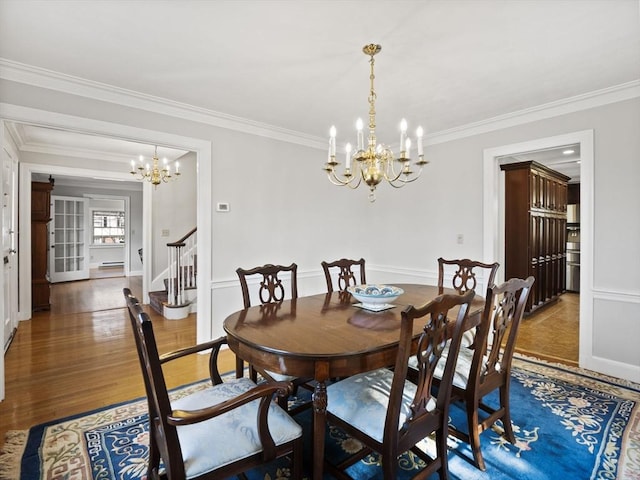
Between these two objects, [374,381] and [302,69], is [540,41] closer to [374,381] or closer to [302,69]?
[302,69]

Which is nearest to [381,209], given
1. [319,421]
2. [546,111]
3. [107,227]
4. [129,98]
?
[546,111]

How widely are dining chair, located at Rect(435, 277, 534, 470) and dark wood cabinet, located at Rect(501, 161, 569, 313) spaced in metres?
3.29

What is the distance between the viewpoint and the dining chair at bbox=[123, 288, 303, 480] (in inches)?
43.8

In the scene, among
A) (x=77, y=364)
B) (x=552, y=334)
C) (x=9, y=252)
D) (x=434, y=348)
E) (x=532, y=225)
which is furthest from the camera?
(x=532, y=225)

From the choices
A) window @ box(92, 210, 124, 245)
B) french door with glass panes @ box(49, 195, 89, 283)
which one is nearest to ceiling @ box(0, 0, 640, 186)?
french door with glass panes @ box(49, 195, 89, 283)

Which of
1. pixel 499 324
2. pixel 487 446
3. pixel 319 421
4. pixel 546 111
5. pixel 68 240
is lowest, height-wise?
pixel 487 446

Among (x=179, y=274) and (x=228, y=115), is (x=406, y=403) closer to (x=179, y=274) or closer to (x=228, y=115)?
(x=228, y=115)

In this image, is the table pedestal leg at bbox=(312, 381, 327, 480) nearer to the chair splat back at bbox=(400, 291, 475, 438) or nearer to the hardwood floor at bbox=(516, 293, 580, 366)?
the chair splat back at bbox=(400, 291, 475, 438)

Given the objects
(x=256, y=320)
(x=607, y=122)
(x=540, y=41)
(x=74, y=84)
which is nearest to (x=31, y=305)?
(x=74, y=84)

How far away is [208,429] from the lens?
1.29 meters

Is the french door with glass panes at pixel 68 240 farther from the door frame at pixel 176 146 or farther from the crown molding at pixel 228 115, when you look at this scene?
the crown molding at pixel 228 115

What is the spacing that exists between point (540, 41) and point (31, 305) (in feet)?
21.2

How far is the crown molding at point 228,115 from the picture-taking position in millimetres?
2434

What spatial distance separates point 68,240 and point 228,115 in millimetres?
6742
